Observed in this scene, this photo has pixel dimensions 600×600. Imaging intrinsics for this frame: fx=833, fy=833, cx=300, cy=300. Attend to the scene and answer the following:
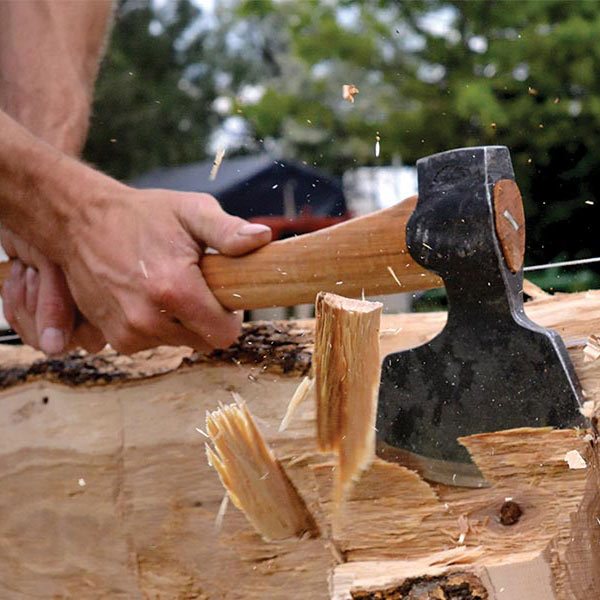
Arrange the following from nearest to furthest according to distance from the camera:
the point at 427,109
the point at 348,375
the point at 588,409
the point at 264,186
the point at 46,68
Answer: the point at 588,409 → the point at 348,375 → the point at 46,68 → the point at 427,109 → the point at 264,186

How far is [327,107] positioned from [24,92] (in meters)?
8.29

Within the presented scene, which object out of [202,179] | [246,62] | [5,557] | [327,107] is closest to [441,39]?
[327,107]

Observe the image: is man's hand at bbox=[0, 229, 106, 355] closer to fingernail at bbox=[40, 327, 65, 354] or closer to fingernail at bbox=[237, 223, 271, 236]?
fingernail at bbox=[40, 327, 65, 354]

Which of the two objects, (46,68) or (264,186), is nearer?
(46,68)

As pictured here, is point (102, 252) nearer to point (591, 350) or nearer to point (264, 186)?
point (591, 350)

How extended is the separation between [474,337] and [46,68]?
1.32 metres

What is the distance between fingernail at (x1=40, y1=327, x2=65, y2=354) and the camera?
5.32 feet

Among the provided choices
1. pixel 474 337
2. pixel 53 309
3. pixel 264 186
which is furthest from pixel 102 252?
pixel 264 186

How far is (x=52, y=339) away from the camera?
1.62 m

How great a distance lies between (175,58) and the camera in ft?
62.7

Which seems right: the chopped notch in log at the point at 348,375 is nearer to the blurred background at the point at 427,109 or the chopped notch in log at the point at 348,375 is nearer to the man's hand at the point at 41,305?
the man's hand at the point at 41,305

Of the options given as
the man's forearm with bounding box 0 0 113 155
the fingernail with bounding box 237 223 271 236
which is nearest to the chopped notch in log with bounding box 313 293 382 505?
the fingernail with bounding box 237 223 271 236

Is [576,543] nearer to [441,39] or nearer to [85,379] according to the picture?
[85,379]

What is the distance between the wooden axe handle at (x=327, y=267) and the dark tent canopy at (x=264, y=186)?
26.5ft
